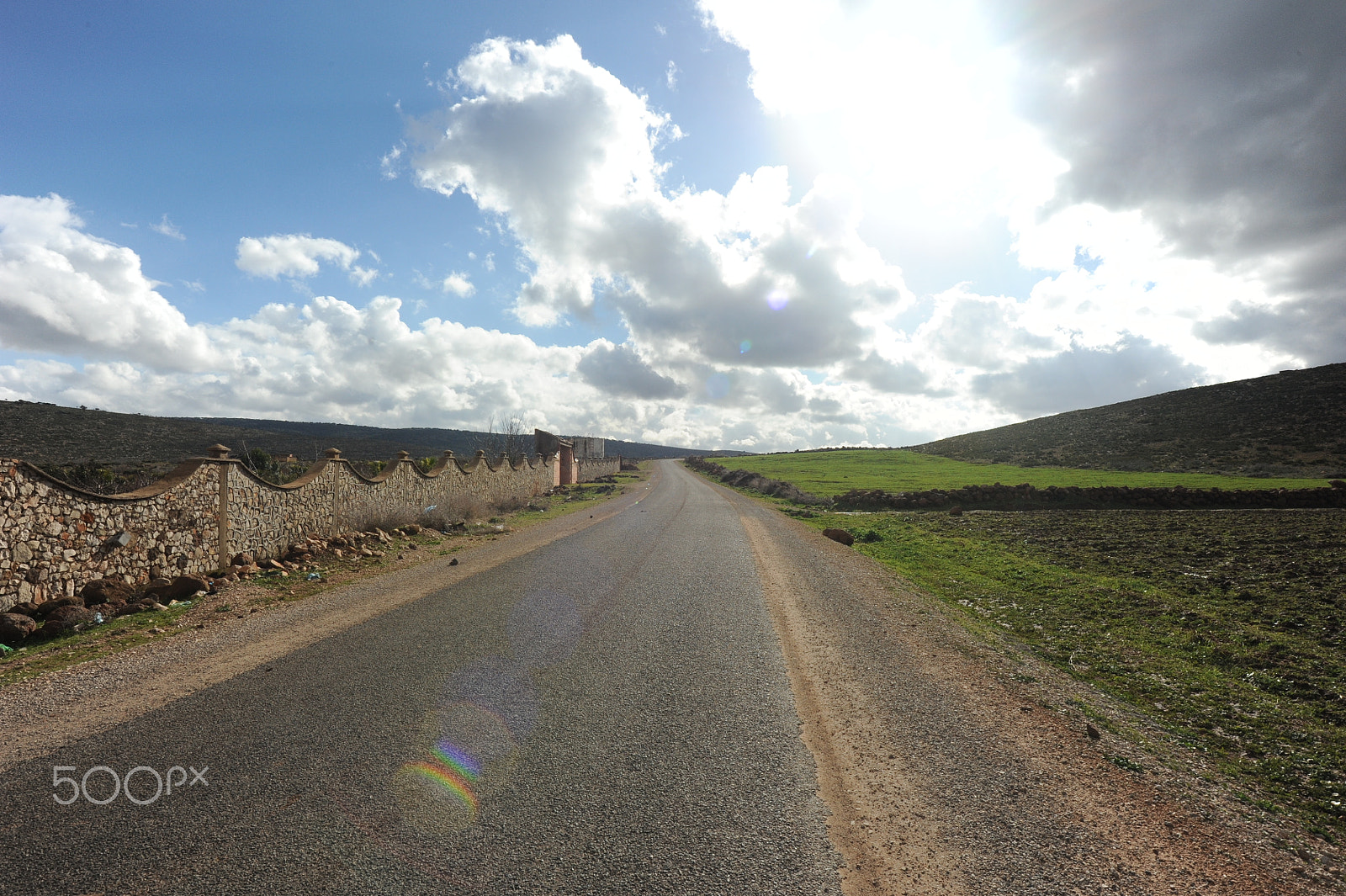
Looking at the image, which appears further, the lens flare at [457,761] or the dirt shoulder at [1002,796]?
the lens flare at [457,761]

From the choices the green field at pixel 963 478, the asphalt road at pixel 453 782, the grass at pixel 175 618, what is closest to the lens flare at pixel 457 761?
the asphalt road at pixel 453 782

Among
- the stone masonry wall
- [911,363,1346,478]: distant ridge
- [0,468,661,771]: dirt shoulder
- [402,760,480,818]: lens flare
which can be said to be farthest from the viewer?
[911,363,1346,478]: distant ridge

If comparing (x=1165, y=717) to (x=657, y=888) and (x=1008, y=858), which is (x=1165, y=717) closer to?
(x=1008, y=858)

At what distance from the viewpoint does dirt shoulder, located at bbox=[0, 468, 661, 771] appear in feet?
15.0

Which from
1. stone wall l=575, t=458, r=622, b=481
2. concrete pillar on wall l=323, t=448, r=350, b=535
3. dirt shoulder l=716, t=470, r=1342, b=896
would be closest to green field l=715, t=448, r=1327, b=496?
stone wall l=575, t=458, r=622, b=481

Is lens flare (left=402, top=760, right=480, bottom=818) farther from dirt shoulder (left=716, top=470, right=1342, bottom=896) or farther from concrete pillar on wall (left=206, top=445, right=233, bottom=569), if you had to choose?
concrete pillar on wall (left=206, top=445, right=233, bottom=569)

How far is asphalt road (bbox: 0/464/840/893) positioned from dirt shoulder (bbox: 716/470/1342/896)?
1.11 feet

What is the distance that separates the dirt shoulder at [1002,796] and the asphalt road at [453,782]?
339 mm

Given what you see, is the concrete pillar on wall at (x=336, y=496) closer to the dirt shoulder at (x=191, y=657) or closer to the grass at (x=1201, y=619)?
the dirt shoulder at (x=191, y=657)

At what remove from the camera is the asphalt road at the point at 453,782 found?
113 inches

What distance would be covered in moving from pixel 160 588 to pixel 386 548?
18.2ft

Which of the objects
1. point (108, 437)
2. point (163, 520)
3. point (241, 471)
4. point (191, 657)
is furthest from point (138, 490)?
point (108, 437)

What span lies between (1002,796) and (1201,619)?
741 centimetres

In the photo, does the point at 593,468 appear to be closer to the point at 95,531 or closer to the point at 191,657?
the point at 95,531
